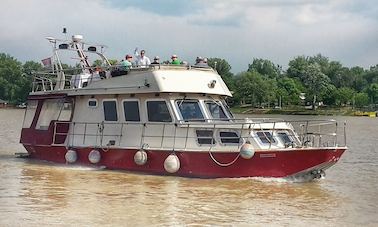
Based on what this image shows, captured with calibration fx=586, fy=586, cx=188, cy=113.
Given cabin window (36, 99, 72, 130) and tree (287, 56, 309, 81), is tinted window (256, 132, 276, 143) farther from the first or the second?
tree (287, 56, 309, 81)

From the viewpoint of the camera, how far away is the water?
528 inches

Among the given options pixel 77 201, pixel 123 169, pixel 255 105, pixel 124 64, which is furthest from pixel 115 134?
pixel 255 105

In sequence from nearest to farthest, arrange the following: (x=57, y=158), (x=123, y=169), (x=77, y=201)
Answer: (x=77, y=201)
(x=123, y=169)
(x=57, y=158)

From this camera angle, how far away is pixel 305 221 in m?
13.7

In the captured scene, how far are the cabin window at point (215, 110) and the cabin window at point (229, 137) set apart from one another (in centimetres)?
152

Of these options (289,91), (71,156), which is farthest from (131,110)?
(289,91)

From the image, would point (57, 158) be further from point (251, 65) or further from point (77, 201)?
point (251, 65)

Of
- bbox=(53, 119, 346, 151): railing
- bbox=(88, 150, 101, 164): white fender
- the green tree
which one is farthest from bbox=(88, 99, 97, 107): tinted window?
the green tree

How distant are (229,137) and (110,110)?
481cm

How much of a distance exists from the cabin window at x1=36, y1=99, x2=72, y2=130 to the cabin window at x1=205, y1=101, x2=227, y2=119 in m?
5.57

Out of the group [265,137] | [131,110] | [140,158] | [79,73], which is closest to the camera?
[265,137]

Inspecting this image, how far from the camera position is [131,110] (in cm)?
2008

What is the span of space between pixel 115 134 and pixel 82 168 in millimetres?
1870

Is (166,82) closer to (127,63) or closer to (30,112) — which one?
(127,63)
